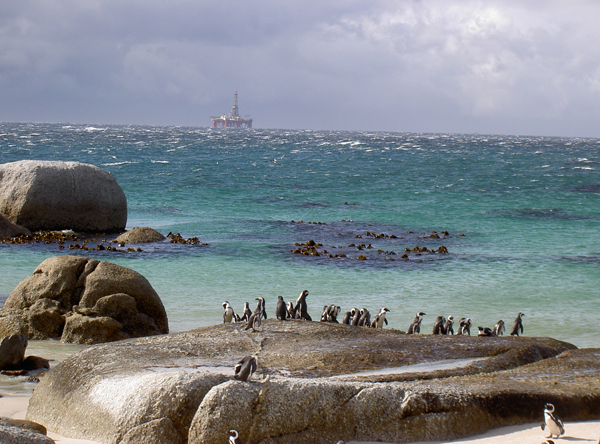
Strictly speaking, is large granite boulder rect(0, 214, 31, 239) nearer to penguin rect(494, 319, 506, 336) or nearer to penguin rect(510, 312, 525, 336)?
penguin rect(494, 319, 506, 336)

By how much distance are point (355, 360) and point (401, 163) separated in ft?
173

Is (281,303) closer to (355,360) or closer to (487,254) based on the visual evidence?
(355,360)

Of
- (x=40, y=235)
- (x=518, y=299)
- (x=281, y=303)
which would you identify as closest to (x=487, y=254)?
(x=518, y=299)

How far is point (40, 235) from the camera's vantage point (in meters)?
20.5

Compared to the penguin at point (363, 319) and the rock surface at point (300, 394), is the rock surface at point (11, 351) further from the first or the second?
the penguin at point (363, 319)

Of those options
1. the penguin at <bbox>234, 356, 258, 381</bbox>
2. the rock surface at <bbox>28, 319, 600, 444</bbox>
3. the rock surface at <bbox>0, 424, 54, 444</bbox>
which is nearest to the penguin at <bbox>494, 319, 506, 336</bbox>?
the rock surface at <bbox>28, 319, 600, 444</bbox>

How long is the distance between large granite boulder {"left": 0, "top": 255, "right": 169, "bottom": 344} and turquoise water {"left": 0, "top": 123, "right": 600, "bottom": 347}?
1.31m

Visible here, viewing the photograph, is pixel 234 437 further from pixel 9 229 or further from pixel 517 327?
pixel 9 229

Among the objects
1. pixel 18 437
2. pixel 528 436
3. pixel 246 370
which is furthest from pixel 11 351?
pixel 528 436

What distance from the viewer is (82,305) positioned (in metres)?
10.9

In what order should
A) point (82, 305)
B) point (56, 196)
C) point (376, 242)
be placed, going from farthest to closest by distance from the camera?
point (376, 242), point (56, 196), point (82, 305)

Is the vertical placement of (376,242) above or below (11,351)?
below

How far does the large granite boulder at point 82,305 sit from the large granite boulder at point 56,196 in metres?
10.3

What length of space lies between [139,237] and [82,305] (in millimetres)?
10164
